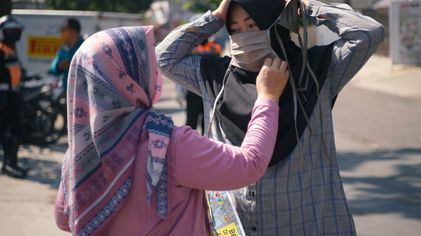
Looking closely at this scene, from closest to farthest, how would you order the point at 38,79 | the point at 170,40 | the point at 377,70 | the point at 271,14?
1. the point at 271,14
2. the point at 170,40
3. the point at 38,79
4. the point at 377,70

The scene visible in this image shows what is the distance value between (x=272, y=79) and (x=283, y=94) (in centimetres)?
25

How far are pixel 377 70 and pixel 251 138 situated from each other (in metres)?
20.1

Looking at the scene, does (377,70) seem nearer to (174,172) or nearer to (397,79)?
(397,79)

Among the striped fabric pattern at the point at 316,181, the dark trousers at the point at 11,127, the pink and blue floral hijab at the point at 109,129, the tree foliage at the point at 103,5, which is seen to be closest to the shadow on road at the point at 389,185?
the striped fabric pattern at the point at 316,181

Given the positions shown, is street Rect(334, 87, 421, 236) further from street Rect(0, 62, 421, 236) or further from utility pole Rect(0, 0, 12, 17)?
utility pole Rect(0, 0, 12, 17)

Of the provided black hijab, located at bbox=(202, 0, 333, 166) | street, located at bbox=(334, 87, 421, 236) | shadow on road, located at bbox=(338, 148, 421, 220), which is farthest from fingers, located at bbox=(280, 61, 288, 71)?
shadow on road, located at bbox=(338, 148, 421, 220)

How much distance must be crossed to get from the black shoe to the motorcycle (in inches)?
72.7

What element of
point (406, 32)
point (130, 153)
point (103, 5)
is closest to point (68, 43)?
point (130, 153)

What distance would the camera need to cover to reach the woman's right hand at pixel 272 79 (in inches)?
85.3

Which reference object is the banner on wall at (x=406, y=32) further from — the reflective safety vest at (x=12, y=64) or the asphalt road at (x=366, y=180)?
the reflective safety vest at (x=12, y=64)

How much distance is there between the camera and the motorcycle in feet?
31.8

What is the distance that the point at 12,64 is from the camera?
7.76 m

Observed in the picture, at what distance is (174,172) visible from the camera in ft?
6.37

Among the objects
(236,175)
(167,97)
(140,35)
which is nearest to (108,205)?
(236,175)
